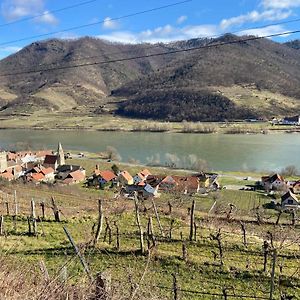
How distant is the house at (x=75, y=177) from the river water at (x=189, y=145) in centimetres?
904

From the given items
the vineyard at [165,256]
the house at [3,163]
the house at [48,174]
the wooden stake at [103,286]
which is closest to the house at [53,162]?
the house at [48,174]

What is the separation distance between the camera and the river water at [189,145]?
36531mm

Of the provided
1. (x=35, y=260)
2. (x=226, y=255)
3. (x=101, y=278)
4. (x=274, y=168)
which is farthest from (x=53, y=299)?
(x=274, y=168)

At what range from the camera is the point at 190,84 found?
103 metres

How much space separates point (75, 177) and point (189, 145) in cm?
2141

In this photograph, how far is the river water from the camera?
36531mm

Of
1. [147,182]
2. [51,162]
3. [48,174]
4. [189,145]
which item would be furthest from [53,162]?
[189,145]

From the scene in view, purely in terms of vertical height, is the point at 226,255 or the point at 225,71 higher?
the point at 225,71

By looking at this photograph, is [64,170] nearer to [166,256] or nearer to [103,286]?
[166,256]

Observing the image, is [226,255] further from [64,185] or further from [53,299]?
[64,185]

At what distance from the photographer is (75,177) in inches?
1093

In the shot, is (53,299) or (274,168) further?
(274,168)

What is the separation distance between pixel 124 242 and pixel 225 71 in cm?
10648

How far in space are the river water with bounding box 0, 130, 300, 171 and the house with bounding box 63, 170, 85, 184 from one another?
356 inches
